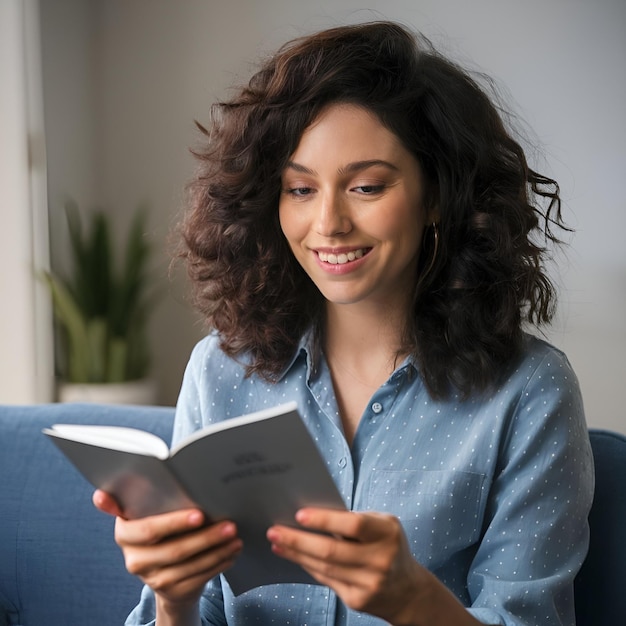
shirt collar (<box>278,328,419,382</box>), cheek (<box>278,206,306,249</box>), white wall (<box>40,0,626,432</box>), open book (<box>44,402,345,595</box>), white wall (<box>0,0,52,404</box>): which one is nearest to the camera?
open book (<box>44,402,345,595</box>)

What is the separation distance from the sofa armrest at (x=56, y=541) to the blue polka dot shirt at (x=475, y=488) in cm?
32

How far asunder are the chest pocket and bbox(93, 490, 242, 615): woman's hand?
1.13ft

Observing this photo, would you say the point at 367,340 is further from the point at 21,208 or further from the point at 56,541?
the point at 21,208

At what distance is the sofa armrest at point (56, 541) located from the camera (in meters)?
1.76

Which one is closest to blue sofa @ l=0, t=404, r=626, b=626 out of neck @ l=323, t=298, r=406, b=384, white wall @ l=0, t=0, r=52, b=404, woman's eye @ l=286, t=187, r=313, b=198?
neck @ l=323, t=298, r=406, b=384

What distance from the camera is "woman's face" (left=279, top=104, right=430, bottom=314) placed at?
4.55 ft

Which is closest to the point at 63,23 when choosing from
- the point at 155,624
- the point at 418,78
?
the point at 418,78

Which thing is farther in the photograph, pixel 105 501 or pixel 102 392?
pixel 102 392

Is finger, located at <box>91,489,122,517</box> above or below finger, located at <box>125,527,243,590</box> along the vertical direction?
above

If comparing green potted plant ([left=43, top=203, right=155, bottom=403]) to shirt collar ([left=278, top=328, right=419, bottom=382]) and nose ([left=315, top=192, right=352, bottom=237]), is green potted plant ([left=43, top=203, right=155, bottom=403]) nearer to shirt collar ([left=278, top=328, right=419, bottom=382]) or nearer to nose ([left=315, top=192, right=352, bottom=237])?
shirt collar ([left=278, top=328, right=419, bottom=382])

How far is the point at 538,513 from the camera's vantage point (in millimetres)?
1347

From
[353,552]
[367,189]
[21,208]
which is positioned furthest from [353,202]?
[21,208]

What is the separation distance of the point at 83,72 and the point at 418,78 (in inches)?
139

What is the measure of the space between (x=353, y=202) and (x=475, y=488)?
18.1 inches
